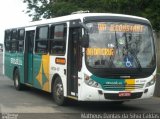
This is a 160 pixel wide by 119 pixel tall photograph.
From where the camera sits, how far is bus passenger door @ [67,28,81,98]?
13.4 metres

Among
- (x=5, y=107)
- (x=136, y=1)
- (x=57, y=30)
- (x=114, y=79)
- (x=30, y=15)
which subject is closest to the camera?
(x=114, y=79)

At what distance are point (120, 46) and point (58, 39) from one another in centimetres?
247

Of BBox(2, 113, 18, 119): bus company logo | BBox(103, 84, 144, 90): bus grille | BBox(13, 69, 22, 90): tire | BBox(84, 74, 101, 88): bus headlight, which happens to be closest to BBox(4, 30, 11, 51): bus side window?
BBox(13, 69, 22, 90): tire

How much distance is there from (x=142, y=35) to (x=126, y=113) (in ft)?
7.63

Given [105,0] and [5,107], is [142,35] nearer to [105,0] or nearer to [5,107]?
[5,107]

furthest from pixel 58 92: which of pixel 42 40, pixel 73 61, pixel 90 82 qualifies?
pixel 42 40

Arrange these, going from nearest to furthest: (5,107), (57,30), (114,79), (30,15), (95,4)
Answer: (114,79) < (5,107) < (57,30) < (95,4) < (30,15)

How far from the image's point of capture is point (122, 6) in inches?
860

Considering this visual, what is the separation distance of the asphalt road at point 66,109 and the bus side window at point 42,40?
172 cm

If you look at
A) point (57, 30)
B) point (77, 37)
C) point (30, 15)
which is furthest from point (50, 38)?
point (30, 15)

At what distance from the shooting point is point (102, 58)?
13.0 meters

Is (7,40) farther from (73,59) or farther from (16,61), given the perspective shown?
(73,59)

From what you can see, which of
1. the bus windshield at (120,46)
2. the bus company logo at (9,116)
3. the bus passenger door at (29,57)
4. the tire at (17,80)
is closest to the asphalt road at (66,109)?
the bus company logo at (9,116)

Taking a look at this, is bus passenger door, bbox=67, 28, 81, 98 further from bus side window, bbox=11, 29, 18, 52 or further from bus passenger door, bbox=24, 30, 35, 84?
bus side window, bbox=11, 29, 18, 52
